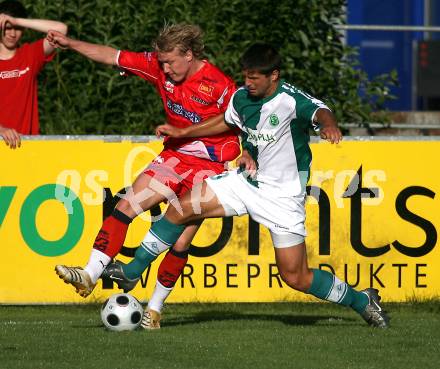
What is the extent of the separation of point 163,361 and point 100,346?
0.70m

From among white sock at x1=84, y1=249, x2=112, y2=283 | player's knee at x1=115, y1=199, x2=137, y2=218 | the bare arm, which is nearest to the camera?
white sock at x1=84, y1=249, x2=112, y2=283

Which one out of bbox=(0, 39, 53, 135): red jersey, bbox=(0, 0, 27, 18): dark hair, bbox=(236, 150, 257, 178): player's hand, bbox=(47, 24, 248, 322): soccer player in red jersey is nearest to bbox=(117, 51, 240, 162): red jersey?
bbox=(47, 24, 248, 322): soccer player in red jersey

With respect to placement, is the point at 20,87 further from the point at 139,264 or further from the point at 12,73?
the point at 139,264

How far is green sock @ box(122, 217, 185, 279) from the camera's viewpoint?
9.19 m

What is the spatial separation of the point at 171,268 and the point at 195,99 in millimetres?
1194

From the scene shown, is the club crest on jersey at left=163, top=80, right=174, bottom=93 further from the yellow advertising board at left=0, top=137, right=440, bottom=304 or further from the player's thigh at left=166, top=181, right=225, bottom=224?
the yellow advertising board at left=0, top=137, right=440, bottom=304

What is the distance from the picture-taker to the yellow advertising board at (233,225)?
10766mm

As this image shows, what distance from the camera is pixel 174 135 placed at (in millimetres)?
8867

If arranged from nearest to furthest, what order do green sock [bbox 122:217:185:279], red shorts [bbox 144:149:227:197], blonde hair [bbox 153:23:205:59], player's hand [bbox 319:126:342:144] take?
player's hand [bbox 319:126:342:144]
green sock [bbox 122:217:185:279]
blonde hair [bbox 153:23:205:59]
red shorts [bbox 144:149:227:197]

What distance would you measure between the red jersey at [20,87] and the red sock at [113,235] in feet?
6.30

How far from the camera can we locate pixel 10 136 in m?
10.6

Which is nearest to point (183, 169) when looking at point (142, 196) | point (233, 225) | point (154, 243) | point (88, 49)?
point (142, 196)

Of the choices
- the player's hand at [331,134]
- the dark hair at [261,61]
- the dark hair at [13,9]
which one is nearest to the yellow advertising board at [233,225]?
the dark hair at [13,9]

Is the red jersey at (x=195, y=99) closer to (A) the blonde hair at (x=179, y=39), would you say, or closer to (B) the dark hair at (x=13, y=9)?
(A) the blonde hair at (x=179, y=39)
